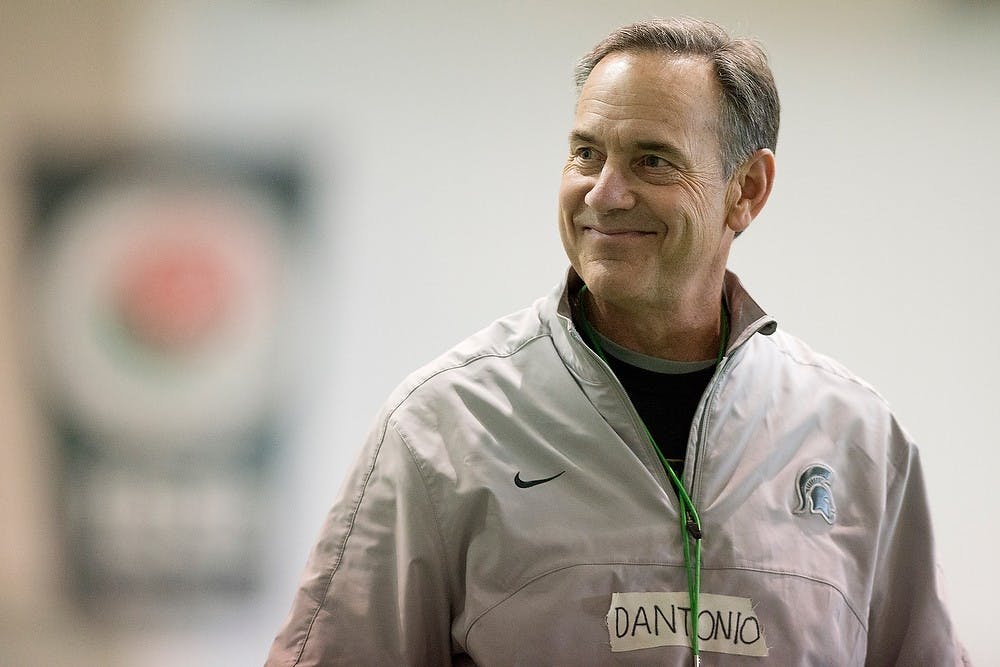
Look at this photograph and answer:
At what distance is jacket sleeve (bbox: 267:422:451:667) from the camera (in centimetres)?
145

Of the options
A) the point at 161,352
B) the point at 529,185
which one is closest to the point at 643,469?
the point at 529,185

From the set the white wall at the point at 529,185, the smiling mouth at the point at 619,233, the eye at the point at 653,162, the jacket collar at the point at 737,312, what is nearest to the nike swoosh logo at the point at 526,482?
the jacket collar at the point at 737,312

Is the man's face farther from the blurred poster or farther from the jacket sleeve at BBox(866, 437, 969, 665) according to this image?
the blurred poster

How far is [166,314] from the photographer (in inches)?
102

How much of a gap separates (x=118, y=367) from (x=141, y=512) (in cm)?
34

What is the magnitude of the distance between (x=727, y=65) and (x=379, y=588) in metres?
0.89

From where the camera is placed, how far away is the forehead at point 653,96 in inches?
60.1

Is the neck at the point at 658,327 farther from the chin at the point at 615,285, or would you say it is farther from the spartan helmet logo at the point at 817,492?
the spartan helmet logo at the point at 817,492

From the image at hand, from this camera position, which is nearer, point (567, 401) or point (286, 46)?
point (567, 401)

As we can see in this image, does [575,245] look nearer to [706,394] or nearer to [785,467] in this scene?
[706,394]

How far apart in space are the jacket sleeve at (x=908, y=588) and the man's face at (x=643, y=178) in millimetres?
457

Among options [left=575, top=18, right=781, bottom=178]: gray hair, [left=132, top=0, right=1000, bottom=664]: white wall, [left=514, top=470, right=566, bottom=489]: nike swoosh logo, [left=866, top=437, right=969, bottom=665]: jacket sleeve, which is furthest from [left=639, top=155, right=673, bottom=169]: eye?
[left=132, top=0, right=1000, bottom=664]: white wall

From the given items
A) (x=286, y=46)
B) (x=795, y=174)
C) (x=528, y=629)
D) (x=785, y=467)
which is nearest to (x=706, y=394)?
(x=785, y=467)

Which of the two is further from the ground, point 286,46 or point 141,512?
point 286,46
